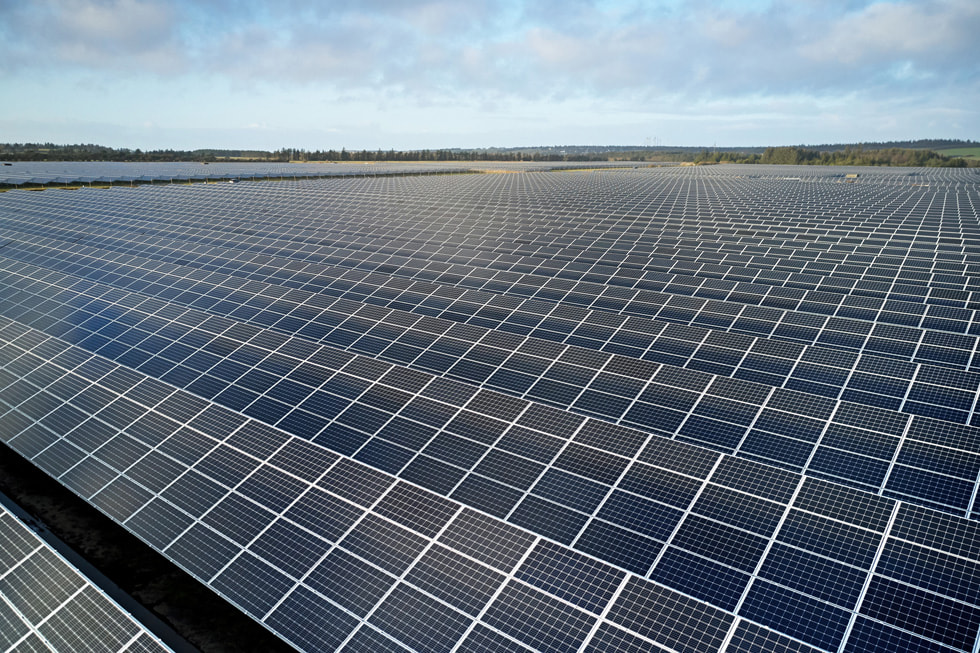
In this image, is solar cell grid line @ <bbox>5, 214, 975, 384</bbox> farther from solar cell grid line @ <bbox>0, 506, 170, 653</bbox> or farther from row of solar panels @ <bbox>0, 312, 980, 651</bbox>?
solar cell grid line @ <bbox>0, 506, 170, 653</bbox>

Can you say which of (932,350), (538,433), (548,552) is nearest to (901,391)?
(932,350)

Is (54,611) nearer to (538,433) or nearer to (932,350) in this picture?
(538,433)

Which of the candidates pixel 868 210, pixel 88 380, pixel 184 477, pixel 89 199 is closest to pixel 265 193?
pixel 89 199

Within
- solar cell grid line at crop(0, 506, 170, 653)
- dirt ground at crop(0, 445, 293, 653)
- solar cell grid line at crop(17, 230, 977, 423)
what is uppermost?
solar cell grid line at crop(17, 230, 977, 423)

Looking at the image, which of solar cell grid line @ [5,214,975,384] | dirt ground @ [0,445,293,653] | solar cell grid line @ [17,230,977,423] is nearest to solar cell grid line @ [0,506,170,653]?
dirt ground @ [0,445,293,653]

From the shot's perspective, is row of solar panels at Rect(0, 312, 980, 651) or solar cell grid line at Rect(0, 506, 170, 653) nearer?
row of solar panels at Rect(0, 312, 980, 651)

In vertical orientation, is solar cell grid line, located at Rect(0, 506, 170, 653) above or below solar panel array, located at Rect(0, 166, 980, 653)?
below

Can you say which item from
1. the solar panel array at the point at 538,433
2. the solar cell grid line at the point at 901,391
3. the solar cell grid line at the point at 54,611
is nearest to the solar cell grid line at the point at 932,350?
the solar panel array at the point at 538,433
